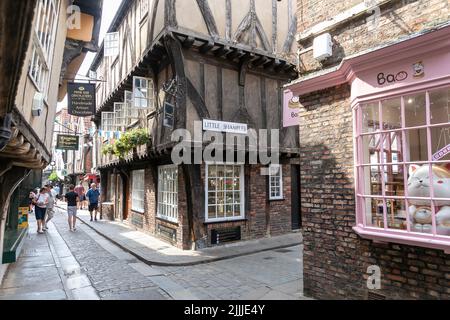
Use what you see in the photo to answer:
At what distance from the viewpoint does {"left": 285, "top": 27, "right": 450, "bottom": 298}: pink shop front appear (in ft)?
12.3

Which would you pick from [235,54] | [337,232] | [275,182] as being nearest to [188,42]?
[235,54]

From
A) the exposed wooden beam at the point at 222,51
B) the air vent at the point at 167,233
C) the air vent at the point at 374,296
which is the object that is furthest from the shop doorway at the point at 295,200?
the air vent at the point at 374,296

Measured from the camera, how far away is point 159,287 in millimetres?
6316

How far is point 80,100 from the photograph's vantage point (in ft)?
36.1

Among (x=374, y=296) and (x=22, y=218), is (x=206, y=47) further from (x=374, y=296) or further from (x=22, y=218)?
(x=22, y=218)

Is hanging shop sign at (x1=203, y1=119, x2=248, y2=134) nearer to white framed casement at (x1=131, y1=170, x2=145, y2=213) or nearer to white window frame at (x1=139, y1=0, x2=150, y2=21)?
white framed casement at (x1=131, y1=170, x2=145, y2=213)

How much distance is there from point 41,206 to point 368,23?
42.2 ft

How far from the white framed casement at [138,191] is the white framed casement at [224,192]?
3.99 metres

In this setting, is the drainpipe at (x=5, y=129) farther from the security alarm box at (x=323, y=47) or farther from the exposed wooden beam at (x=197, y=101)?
the exposed wooden beam at (x=197, y=101)

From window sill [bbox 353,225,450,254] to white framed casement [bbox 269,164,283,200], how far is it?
21.9 feet

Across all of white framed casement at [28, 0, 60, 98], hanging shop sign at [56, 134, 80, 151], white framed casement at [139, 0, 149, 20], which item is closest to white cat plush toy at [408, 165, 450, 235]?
white framed casement at [28, 0, 60, 98]

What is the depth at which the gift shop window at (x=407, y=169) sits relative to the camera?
3736 millimetres

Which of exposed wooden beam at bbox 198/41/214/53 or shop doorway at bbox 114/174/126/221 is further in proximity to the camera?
shop doorway at bbox 114/174/126/221

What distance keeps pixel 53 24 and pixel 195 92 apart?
158 inches
